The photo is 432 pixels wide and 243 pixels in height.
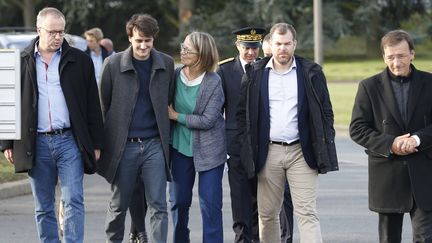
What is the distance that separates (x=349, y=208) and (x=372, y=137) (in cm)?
388

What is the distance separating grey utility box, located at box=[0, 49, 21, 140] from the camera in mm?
7406

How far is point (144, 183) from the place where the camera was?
8.00 m

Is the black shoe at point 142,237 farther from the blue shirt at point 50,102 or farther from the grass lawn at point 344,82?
the grass lawn at point 344,82

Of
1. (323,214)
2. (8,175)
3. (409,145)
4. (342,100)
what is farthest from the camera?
(342,100)

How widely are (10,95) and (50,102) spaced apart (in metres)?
0.29

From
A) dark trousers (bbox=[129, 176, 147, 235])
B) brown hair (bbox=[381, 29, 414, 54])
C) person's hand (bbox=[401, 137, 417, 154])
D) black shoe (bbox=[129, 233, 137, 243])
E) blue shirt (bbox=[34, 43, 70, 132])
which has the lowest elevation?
black shoe (bbox=[129, 233, 137, 243])

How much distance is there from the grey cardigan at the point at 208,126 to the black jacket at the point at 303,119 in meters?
0.31

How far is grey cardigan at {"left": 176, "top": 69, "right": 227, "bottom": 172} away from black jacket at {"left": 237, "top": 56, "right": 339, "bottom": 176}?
12.3 inches

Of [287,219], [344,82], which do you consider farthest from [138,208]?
[344,82]

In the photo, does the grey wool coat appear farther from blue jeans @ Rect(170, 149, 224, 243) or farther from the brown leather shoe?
the brown leather shoe

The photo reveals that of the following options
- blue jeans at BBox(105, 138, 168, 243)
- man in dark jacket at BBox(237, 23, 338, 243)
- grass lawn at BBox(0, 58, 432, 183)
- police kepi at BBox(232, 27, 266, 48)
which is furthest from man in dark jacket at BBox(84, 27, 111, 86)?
man in dark jacket at BBox(237, 23, 338, 243)

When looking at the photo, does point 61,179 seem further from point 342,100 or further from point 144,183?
point 342,100

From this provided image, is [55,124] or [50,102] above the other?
[50,102]

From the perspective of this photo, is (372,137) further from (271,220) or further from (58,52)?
(58,52)
